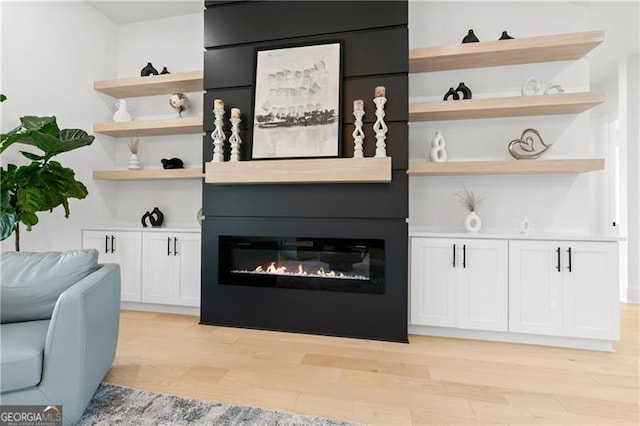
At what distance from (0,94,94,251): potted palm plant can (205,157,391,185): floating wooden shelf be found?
1117 millimetres

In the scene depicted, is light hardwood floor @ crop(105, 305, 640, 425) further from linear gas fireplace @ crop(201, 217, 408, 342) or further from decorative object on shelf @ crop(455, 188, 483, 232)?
decorative object on shelf @ crop(455, 188, 483, 232)

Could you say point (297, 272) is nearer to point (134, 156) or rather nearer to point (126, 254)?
point (126, 254)

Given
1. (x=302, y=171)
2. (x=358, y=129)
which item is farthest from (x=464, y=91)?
(x=302, y=171)

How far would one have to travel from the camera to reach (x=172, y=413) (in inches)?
63.2

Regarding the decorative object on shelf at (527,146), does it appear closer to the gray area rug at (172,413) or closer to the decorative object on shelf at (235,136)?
the decorative object on shelf at (235,136)

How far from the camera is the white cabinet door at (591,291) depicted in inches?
93.4

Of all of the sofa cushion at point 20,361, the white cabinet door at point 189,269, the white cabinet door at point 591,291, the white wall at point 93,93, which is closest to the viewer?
the sofa cushion at point 20,361

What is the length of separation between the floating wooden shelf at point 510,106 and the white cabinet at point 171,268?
2.57m

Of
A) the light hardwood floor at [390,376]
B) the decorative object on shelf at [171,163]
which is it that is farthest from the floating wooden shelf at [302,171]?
the light hardwood floor at [390,376]

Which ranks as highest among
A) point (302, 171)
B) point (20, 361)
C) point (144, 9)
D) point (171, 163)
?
point (144, 9)

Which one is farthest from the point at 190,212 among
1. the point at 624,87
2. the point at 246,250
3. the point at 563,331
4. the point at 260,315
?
the point at 624,87

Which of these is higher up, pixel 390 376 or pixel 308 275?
pixel 308 275

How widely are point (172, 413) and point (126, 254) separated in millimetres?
2212

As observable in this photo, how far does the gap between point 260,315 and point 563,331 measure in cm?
254
